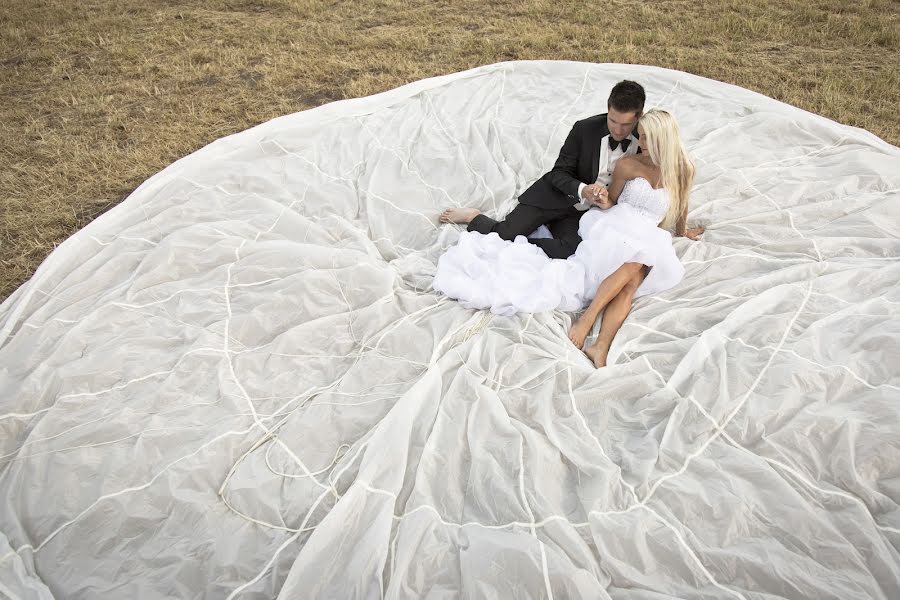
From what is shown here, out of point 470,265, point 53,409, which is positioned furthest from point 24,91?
point 470,265

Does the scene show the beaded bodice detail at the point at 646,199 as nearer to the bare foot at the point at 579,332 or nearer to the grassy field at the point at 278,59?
the bare foot at the point at 579,332

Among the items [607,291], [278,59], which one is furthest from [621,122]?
[278,59]

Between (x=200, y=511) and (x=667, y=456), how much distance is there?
161 centimetres

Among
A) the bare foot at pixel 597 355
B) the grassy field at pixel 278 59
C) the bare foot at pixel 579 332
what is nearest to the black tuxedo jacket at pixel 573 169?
the bare foot at pixel 579 332

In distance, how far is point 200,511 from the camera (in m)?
2.18

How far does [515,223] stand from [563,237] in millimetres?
279

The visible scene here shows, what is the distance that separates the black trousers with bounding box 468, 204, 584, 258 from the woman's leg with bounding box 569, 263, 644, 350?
538 mm

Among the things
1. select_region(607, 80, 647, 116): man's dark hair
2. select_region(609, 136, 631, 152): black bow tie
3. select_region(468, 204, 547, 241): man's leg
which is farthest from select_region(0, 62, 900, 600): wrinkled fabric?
select_region(607, 80, 647, 116): man's dark hair

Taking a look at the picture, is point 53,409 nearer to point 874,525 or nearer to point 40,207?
point 40,207

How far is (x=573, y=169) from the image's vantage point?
361 centimetres

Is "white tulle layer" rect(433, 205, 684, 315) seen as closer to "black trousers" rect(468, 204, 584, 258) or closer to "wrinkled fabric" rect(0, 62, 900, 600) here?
"wrinkled fabric" rect(0, 62, 900, 600)

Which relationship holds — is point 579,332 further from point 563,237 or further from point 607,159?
point 607,159

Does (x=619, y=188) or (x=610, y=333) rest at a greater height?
(x=619, y=188)

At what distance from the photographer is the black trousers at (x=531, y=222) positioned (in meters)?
3.58
